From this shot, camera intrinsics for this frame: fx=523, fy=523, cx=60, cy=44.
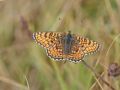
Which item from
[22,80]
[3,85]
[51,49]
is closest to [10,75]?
[3,85]

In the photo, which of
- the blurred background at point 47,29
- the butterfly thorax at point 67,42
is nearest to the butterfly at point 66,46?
the butterfly thorax at point 67,42

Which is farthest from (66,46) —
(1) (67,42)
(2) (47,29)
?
(2) (47,29)

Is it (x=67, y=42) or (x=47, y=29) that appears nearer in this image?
(x=67, y=42)

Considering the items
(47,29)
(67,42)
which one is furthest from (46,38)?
(47,29)

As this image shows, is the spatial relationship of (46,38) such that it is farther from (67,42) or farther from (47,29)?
(47,29)

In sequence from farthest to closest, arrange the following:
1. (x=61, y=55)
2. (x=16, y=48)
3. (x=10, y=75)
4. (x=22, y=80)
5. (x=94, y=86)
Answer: (x=16, y=48) < (x=10, y=75) < (x=22, y=80) < (x=94, y=86) < (x=61, y=55)

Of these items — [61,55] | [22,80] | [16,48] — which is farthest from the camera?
[16,48]

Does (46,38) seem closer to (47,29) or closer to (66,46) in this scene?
(66,46)

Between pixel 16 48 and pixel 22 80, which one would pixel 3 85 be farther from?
pixel 16 48
